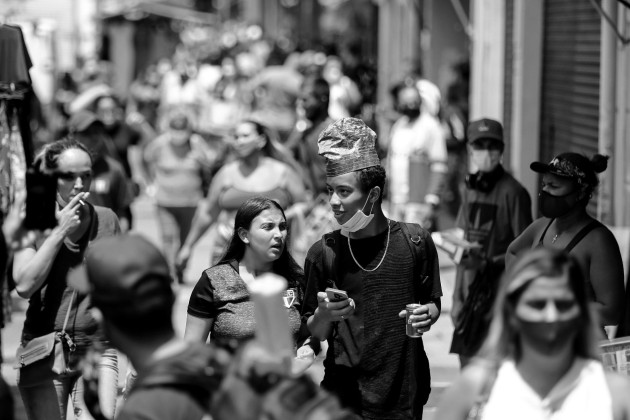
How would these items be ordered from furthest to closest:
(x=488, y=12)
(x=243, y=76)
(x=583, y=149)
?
(x=243, y=76) → (x=488, y=12) → (x=583, y=149)

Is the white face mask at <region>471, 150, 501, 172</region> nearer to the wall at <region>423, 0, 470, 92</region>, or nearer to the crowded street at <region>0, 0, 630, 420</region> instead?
the crowded street at <region>0, 0, 630, 420</region>

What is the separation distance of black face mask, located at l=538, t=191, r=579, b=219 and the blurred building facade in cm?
367

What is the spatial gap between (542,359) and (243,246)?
2362 millimetres

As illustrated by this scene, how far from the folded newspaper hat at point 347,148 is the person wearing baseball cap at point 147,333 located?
6.59ft

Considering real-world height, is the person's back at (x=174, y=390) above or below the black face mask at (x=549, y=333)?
below

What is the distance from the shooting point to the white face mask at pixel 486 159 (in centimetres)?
783

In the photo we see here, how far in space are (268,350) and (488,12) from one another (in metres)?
11.4

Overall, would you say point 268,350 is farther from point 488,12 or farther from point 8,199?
point 488,12

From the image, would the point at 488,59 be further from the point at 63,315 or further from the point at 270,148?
A: the point at 63,315

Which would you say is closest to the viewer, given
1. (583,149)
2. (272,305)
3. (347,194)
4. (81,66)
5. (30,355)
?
(272,305)

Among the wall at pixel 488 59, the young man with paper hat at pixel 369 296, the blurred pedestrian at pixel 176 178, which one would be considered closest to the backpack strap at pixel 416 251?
the young man with paper hat at pixel 369 296

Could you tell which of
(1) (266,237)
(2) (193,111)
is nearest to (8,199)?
(1) (266,237)

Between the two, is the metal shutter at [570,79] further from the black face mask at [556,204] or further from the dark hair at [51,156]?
the dark hair at [51,156]

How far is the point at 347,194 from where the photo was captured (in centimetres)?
535
